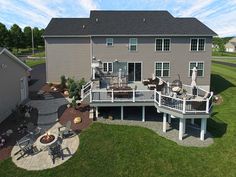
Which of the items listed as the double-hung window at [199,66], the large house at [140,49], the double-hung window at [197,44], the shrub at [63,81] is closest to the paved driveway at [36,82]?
the shrub at [63,81]

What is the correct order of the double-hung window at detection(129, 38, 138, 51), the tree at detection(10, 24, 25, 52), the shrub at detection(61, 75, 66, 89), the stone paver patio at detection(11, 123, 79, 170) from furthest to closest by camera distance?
1. the tree at detection(10, 24, 25, 52)
2. the shrub at detection(61, 75, 66, 89)
3. the double-hung window at detection(129, 38, 138, 51)
4. the stone paver patio at detection(11, 123, 79, 170)

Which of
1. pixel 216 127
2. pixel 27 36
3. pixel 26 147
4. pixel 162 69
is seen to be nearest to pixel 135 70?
pixel 162 69

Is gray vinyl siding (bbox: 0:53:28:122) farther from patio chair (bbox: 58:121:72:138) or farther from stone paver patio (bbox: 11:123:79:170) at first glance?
patio chair (bbox: 58:121:72:138)

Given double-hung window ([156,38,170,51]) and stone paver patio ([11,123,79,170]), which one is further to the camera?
double-hung window ([156,38,170,51])

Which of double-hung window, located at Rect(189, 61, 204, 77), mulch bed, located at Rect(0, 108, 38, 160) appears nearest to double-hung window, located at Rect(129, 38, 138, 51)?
double-hung window, located at Rect(189, 61, 204, 77)

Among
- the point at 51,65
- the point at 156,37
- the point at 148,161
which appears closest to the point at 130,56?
the point at 156,37

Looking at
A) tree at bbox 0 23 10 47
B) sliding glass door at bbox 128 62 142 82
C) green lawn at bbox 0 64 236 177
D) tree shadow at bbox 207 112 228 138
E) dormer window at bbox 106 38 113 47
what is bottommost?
green lawn at bbox 0 64 236 177

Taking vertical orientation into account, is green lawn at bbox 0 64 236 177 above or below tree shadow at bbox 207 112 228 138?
below

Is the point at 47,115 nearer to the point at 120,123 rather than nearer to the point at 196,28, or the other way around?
the point at 120,123

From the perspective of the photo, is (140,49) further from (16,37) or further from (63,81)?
(16,37)
